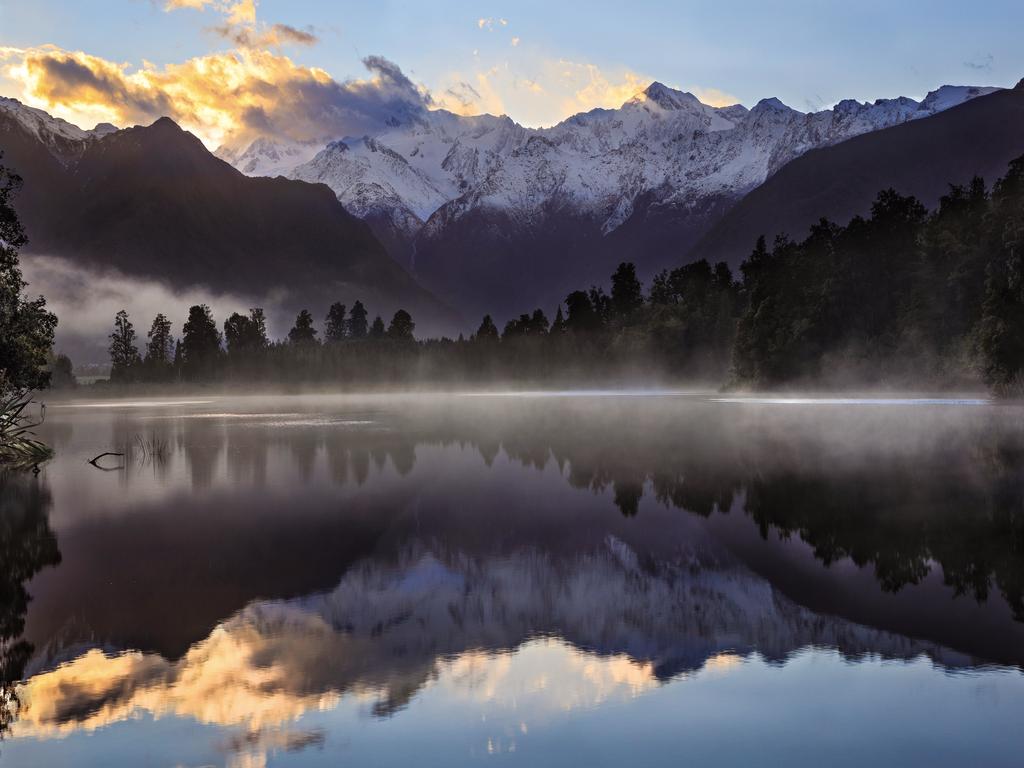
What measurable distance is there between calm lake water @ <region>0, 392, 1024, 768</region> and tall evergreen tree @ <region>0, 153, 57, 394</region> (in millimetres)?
14379

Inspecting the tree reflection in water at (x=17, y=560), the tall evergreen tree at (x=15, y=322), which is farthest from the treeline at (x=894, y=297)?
the tree reflection in water at (x=17, y=560)

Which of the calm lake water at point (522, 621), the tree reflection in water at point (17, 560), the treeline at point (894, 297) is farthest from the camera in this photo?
the treeline at point (894, 297)

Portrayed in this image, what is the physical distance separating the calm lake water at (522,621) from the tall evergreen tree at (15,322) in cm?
1438

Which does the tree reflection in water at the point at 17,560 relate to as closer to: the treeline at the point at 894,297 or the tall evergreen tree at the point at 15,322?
the tall evergreen tree at the point at 15,322

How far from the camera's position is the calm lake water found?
43.5 feet

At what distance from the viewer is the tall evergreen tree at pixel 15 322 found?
50938mm

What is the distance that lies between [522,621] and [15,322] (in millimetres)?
43968

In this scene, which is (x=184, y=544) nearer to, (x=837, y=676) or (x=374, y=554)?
(x=374, y=554)

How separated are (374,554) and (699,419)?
66084mm

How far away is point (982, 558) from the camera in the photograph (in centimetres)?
2334

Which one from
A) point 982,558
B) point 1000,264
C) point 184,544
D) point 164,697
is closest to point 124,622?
point 164,697

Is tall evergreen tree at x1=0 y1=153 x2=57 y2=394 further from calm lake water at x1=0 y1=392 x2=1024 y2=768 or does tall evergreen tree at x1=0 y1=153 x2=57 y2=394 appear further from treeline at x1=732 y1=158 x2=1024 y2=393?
treeline at x1=732 y1=158 x2=1024 y2=393

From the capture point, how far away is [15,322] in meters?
52.5

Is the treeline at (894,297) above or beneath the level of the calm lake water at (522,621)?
above
